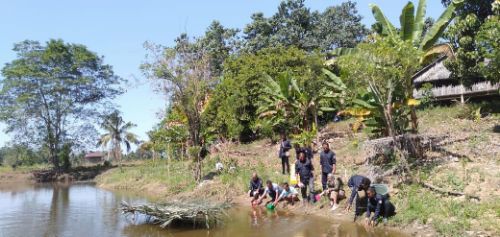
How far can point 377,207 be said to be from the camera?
40.0 feet

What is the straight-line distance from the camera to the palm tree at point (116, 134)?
47.3 metres

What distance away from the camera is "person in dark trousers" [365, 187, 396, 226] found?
1219 centimetres

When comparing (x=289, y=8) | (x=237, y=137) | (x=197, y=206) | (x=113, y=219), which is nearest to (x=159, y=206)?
(x=197, y=206)

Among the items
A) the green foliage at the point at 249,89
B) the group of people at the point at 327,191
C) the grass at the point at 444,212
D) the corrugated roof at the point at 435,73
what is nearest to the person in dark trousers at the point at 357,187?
the group of people at the point at 327,191

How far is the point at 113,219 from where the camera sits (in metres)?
15.9

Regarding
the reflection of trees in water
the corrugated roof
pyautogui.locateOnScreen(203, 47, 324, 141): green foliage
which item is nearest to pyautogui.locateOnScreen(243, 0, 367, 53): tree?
pyautogui.locateOnScreen(203, 47, 324, 141): green foliage

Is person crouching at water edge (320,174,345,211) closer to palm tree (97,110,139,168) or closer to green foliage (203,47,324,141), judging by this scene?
green foliage (203,47,324,141)

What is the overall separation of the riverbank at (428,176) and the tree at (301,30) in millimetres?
17062

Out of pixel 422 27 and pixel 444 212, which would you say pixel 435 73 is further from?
pixel 444 212

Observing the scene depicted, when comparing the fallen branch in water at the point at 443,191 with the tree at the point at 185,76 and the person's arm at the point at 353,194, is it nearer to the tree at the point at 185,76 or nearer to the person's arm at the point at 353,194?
the person's arm at the point at 353,194

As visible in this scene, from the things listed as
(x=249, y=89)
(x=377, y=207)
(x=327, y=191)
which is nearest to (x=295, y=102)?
(x=249, y=89)

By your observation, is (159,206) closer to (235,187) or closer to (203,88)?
(235,187)

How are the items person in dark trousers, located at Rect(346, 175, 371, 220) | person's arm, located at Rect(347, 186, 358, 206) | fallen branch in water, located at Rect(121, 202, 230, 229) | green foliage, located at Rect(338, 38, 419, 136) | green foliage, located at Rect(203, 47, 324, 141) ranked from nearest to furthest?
person in dark trousers, located at Rect(346, 175, 371, 220) → fallen branch in water, located at Rect(121, 202, 230, 229) → person's arm, located at Rect(347, 186, 358, 206) → green foliage, located at Rect(338, 38, 419, 136) → green foliage, located at Rect(203, 47, 324, 141)

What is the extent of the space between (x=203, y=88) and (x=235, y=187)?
4.95m
